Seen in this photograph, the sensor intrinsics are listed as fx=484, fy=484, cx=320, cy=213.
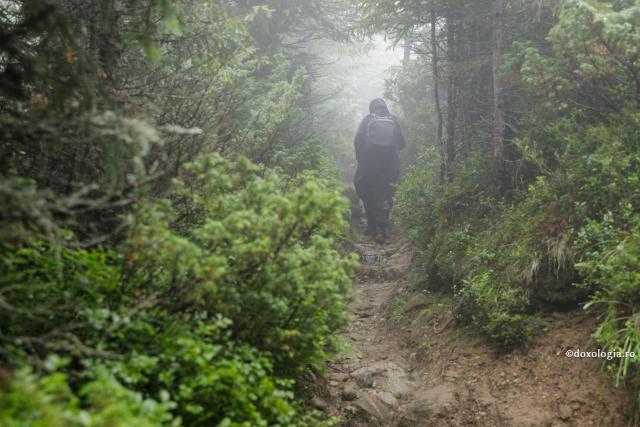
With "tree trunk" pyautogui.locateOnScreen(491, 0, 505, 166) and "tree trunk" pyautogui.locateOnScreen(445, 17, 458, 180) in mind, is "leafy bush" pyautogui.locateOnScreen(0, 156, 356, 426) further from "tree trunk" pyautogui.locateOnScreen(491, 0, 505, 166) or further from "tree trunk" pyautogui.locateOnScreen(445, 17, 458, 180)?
"tree trunk" pyautogui.locateOnScreen(445, 17, 458, 180)

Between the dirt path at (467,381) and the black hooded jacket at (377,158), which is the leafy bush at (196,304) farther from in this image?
the black hooded jacket at (377,158)

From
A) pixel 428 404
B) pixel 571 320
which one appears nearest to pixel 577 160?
pixel 571 320

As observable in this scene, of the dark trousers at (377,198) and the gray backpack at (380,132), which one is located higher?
the gray backpack at (380,132)

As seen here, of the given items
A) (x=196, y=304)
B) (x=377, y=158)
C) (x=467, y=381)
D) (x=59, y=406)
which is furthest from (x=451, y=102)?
(x=59, y=406)

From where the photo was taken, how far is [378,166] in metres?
13.1

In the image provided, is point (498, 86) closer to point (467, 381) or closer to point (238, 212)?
point (467, 381)

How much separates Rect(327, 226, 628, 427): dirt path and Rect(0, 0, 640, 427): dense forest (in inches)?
8.8

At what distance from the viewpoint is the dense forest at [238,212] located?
307cm

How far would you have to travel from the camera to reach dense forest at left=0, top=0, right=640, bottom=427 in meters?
3.07

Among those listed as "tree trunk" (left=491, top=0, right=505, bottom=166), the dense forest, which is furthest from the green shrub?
"tree trunk" (left=491, top=0, right=505, bottom=166)

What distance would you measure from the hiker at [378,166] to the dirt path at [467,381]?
575cm

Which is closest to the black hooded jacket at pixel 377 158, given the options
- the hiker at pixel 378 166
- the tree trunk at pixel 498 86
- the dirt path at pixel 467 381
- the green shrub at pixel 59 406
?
the hiker at pixel 378 166

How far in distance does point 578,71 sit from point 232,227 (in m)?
5.92

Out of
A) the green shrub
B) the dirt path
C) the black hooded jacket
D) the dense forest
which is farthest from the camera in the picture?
the black hooded jacket
